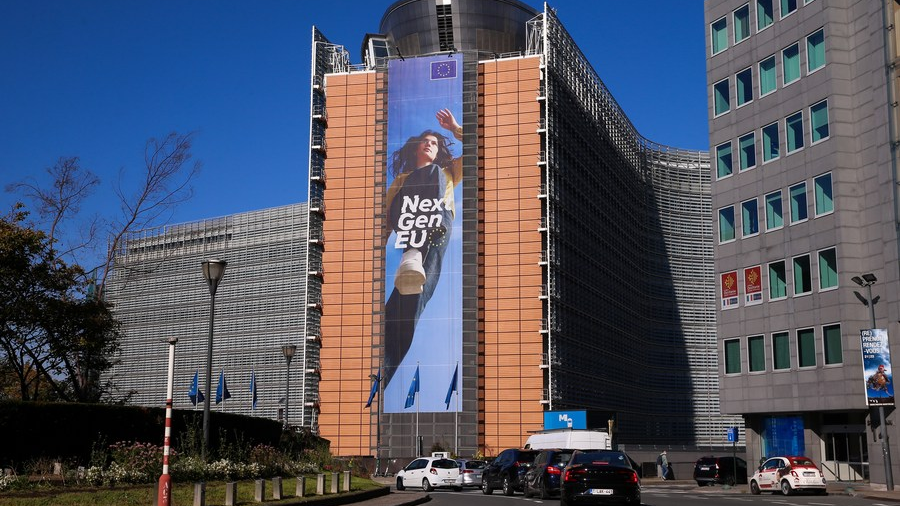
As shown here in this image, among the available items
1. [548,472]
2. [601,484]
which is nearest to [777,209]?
[548,472]

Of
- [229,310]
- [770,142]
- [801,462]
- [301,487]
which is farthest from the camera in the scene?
[229,310]

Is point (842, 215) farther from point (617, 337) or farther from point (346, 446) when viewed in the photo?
point (617, 337)

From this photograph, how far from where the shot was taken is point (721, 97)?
53.4 metres

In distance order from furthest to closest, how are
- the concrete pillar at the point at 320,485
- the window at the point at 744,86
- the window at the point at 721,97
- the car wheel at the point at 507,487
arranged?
the window at the point at 721,97 < the window at the point at 744,86 < the car wheel at the point at 507,487 < the concrete pillar at the point at 320,485

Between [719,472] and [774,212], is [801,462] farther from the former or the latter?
[774,212]

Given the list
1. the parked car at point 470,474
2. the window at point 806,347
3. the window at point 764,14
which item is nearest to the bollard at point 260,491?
the parked car at point 470,474

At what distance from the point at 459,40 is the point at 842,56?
5042 centimetres

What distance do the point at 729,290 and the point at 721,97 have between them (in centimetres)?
1046

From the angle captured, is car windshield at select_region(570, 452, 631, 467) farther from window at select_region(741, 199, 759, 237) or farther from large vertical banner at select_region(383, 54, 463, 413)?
large vertical banner at select_region(383, 54, 463, 413)

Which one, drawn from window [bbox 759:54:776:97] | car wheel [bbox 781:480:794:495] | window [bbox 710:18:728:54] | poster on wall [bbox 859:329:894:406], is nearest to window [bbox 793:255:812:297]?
poster on wall [bbox 859:329:894:406]

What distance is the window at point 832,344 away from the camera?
145 feet

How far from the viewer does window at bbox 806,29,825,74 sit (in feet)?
154

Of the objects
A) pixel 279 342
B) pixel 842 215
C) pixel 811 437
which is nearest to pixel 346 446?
pixel 811 437

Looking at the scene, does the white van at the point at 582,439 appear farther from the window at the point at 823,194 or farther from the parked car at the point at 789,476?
the window at the point at 823,194
